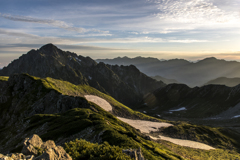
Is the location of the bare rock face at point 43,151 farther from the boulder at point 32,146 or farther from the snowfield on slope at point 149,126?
the snowfield on slope at point 149,126

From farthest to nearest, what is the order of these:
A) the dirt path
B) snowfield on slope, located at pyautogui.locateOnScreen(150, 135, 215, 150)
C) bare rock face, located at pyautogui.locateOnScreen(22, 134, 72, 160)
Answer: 1. the dirt path
2. snowfield on slope, located at pyautogui.locateOnScreen(150, 135, 215, 150)
3. bare rock face, located at pyautogui.locateOnScreen(22, 134, 72, 160)

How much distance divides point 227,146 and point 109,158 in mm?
75992

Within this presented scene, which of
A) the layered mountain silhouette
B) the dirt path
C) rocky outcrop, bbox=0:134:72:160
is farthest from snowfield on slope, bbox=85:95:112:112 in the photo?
rocky outcrop, bbox=0:134:72:160

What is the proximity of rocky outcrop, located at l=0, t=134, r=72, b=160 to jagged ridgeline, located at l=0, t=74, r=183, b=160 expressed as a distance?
1151 cm

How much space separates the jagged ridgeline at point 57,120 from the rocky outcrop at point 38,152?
11.5 meters

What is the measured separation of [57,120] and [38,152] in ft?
86.5

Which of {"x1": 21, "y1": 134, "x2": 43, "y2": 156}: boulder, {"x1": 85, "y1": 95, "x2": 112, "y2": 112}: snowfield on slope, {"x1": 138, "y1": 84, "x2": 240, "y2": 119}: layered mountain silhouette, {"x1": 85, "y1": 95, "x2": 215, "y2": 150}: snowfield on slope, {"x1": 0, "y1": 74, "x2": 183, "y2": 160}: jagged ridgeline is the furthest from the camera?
{"x1": 138, "y1": 84, "x2": 240, "y2": 119}: layered mountain silhouette

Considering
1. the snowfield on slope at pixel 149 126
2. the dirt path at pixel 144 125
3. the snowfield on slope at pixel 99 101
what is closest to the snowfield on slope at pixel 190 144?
the snowfield on slope at pixel 149 126

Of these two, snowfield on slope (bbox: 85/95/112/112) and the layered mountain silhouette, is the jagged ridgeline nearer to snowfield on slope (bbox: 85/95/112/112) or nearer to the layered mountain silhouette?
snowfield on slope (bbox: 85/95/112/112)

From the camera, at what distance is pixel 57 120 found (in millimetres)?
41938

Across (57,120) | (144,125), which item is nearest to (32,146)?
(57,120)

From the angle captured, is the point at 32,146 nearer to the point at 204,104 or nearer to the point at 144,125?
the point at 144,125

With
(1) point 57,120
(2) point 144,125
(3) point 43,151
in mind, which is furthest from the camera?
(2) point 144,125

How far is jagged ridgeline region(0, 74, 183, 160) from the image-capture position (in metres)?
30.9
